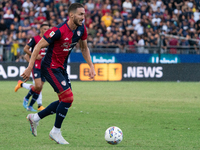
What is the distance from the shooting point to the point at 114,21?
2347 cm

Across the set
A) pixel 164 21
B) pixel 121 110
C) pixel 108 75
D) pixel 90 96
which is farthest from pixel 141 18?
pixel 121 110

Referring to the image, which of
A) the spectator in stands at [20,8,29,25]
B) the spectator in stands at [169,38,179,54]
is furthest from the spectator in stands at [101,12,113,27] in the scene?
the spectator in stands at [20,8,29,25]

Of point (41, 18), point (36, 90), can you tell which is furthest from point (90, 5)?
point (36, 90)

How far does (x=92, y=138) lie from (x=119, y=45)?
15362mm

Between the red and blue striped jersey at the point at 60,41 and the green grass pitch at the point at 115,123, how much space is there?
131cm

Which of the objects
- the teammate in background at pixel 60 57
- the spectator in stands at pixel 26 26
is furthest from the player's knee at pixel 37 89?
the spectator in stands at pixel 26 26

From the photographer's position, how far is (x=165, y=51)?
69.7ft

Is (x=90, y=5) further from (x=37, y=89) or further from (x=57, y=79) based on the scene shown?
(x=57, y=79)

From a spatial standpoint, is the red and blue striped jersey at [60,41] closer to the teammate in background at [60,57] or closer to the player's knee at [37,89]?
the teammate in background at [60,57]

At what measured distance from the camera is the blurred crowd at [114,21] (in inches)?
855

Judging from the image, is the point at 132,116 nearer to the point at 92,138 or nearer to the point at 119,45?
the point at 92,138

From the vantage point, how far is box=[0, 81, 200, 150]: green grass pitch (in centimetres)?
595

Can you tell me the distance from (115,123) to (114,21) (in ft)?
52.6

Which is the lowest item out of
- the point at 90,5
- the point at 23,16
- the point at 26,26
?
the point at 26,26
